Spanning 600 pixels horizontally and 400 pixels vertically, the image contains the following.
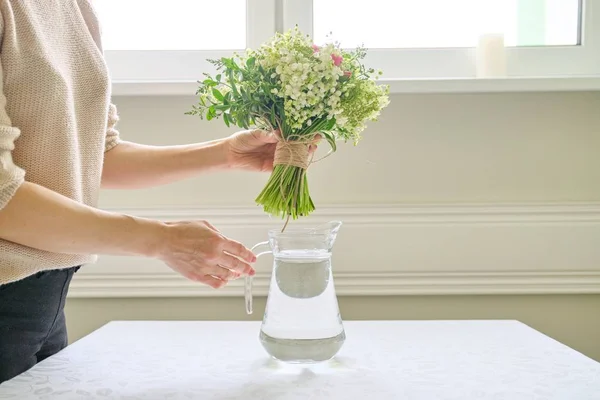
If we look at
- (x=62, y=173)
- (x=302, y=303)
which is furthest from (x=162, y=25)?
(x=302, y=303)

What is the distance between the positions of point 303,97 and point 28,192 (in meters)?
0.39

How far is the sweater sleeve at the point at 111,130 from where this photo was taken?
1.25 meters

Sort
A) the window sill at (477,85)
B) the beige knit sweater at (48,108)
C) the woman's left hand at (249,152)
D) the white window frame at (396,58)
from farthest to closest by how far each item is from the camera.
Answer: the white window frame at (396,58)
the window sill at (477,85)
the woman's left hand at (249,152)
the beige knit sweater at (48,108)

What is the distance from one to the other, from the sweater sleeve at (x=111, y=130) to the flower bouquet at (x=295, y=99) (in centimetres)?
32

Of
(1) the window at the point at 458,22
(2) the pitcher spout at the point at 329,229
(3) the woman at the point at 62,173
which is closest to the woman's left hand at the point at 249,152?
(3) the woman at the point at 62,173

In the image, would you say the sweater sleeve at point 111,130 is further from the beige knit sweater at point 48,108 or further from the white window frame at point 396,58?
the white window frame at point 396,58

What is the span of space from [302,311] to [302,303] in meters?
0.01

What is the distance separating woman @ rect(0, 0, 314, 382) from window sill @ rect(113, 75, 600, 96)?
26 cm

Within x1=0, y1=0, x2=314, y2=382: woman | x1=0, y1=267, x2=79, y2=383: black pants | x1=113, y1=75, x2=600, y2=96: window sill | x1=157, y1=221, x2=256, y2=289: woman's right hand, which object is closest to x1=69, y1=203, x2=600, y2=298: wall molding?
x1=113, y1=75, x2=600, y2=96: window sill

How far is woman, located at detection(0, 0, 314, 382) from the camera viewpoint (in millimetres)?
879

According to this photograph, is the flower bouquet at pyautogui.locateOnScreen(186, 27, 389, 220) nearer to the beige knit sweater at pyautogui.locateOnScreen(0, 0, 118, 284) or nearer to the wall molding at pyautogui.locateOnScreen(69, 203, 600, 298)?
the beige knit sweater at pyautogui.locateOnScreen(0, 0, 118, 284)

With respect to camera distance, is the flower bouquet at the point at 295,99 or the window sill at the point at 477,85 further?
the window sill at the point at 477,85

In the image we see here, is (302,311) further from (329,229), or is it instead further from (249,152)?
(249,152)

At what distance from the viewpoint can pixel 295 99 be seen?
0.89 metres
